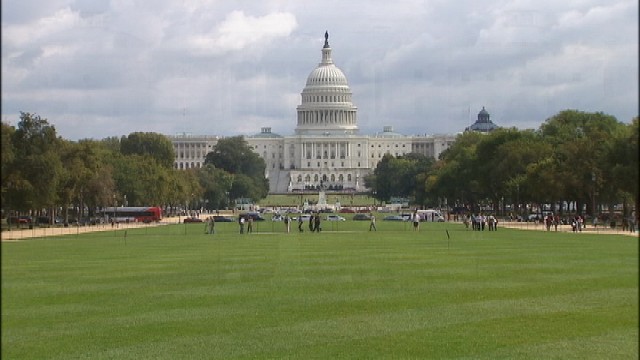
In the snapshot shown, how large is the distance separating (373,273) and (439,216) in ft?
356

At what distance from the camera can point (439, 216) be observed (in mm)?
146875

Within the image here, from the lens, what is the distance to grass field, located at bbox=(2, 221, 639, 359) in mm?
20641

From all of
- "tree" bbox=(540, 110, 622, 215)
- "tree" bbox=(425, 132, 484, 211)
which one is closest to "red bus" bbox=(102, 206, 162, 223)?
"tree" bbox=(425, 132, 484, 211)

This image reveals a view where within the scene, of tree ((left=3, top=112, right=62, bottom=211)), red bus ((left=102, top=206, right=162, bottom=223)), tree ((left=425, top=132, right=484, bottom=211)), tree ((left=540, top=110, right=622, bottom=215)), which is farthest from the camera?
tree ((left=425, top=132, right=484, bottom=211))

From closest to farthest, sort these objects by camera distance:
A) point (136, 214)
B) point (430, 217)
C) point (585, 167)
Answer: point (585, 167) → point (430, 217) → point (136, 214)

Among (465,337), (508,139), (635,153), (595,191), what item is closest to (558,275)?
(465,337)

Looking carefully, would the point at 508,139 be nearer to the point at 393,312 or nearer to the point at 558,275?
the point at 558,275

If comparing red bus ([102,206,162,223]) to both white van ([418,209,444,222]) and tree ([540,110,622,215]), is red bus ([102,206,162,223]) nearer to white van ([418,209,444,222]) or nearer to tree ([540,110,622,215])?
white van ([418,209,444,222])

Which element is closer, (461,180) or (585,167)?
(585,167)

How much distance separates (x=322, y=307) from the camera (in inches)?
1091

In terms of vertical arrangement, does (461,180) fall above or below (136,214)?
above

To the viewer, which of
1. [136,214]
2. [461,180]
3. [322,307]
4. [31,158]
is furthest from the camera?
[461,180]

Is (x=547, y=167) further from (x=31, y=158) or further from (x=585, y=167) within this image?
(x=31, y=158)

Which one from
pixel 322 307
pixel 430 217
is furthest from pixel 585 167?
pixel 322 307
